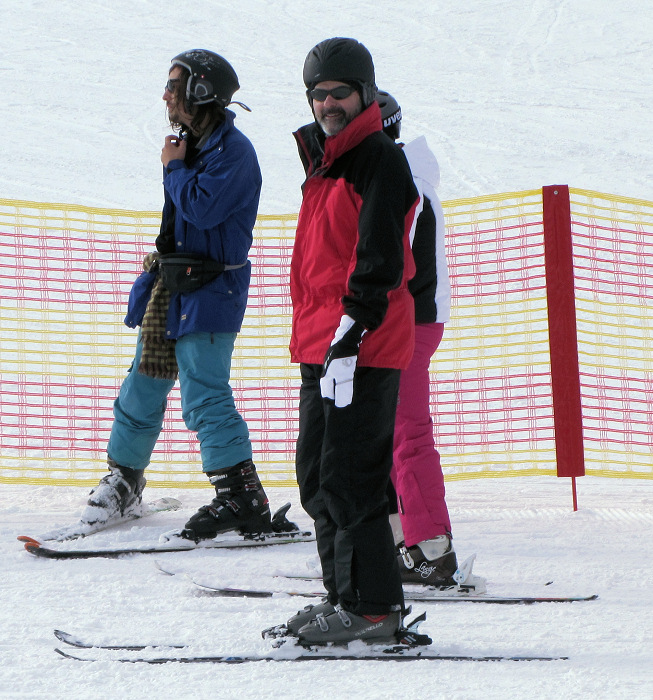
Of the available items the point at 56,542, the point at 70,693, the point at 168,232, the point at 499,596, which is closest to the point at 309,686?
the point at 70,693

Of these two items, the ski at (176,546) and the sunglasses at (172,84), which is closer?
the ski at (176,546)

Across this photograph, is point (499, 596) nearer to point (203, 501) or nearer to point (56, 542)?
point (56, 542)

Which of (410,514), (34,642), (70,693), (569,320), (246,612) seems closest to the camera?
(70,693)

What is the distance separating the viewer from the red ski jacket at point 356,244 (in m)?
2.79

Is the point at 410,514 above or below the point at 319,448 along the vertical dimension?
below

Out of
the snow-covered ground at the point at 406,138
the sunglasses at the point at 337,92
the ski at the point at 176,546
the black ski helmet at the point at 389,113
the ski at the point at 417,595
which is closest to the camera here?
the snow-covered ground at the point at 406,138

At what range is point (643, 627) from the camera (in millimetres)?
3178

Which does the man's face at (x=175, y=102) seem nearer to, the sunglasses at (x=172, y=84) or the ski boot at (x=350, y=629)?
the sunglasses at (x=172, y=84)

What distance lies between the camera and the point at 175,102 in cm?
442

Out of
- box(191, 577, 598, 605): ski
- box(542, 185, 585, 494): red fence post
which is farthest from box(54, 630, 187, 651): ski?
box(542, 185, 585, 494): red fence post

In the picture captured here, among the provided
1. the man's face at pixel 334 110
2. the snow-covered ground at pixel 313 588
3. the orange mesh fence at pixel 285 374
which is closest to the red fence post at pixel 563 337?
the orange mesh fence at pixel 285 374

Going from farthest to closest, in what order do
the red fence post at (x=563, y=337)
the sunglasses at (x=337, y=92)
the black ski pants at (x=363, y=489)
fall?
the red fence post at (x=563, y=337), the sunglasses at (x=337, y=92), the black ski pants at (x=363, y=489)

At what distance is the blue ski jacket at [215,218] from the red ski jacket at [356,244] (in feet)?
4.30

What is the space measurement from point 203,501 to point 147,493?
16.0 inches
